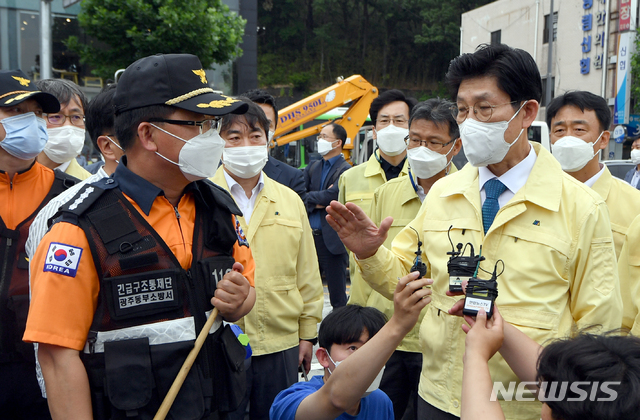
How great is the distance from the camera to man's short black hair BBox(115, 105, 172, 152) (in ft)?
7.00

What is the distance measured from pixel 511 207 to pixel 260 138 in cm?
192

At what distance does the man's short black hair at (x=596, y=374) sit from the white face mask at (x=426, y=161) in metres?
2.25

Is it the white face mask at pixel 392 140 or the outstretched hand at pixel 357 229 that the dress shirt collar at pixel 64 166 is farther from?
the outstretched hand at pixel 357 229

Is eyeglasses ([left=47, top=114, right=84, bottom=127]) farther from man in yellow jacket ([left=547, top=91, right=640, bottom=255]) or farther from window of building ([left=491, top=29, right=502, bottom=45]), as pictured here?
window of building ([left=491, top=29, right=502, bottom=45])

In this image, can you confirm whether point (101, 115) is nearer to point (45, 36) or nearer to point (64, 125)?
point (64, 125)

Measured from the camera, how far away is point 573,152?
411 cm

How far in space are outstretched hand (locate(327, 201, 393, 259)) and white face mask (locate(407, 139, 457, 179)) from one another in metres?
1.48

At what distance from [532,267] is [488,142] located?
585 mm

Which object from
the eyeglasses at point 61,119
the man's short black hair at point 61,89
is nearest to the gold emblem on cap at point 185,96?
the man's short black hair at point 61,89

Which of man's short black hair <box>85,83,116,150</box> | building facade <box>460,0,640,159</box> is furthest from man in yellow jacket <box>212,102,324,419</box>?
building facade <box>460,0,640,159</box>

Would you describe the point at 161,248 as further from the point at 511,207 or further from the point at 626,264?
the point at 626,264

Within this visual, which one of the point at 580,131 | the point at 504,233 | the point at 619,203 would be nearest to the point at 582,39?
the point at 580,131

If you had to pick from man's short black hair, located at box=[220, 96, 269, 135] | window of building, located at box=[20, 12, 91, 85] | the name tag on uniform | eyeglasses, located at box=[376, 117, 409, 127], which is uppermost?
window of building, located at box=[20, 12, 91, 85]

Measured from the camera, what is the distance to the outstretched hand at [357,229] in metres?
2.37
